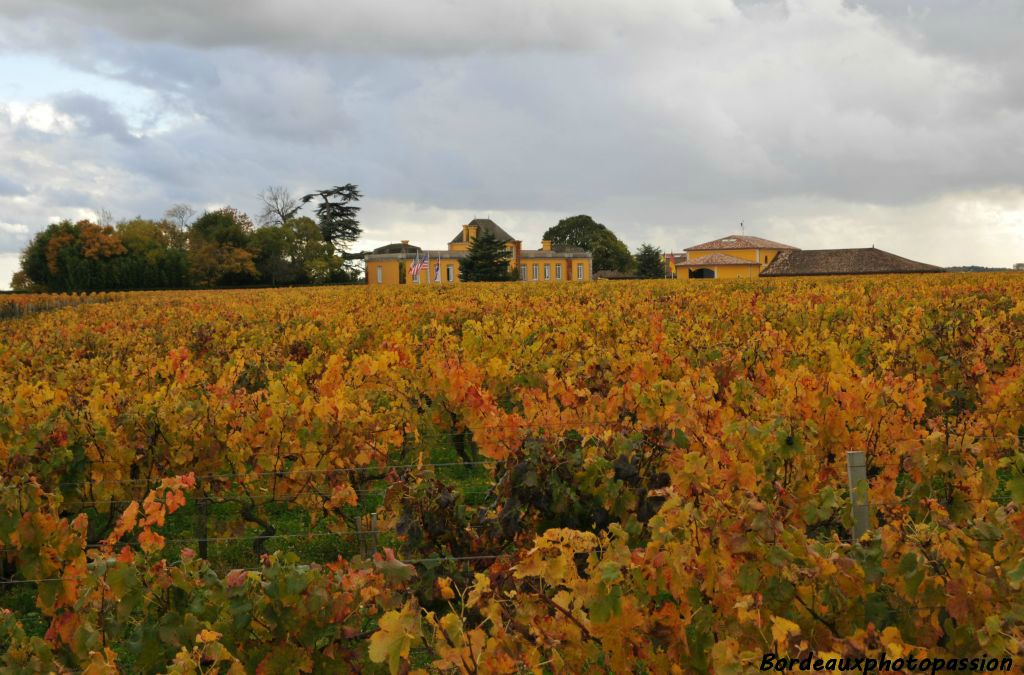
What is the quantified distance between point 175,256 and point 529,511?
72.0 meters

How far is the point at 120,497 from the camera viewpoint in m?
6.42

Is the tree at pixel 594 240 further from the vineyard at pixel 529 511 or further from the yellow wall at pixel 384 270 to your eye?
the vineyard at pixel 529 511

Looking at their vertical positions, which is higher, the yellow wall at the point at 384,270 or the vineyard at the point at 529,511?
the yellow wall at the point at 384,270

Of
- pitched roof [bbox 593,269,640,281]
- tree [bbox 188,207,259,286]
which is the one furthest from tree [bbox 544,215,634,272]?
tree [bbox 188,207,259,286]

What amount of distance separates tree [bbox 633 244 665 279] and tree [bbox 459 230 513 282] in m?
20.2

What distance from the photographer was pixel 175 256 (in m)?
70.8

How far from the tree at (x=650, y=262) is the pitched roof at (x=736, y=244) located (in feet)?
11.6

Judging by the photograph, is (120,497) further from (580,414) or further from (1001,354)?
(1001,354)

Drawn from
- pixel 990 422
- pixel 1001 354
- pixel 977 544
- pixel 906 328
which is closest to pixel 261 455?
pixel 977 544

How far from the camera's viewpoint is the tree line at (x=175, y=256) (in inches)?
2699

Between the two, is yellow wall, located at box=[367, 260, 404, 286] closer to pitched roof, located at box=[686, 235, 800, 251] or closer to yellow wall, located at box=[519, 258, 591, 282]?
yellow wall, located at box=[519, 258, 591, 282]

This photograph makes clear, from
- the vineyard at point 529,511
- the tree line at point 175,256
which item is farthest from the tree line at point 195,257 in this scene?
the vineyard at point 529,511

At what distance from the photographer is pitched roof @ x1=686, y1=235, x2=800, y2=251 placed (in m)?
90.6

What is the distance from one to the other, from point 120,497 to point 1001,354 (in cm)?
827
